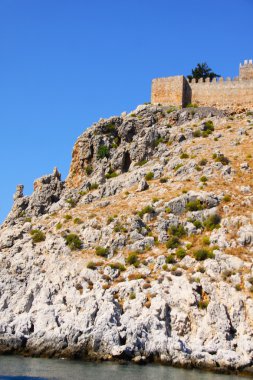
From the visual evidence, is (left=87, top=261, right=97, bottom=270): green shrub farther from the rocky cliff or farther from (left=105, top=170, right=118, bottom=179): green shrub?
(left=105, top=170, right=118, bottom=179): green shrub

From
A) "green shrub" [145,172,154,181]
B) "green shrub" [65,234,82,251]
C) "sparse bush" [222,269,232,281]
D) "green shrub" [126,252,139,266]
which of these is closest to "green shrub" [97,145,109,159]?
"green shrub" [145,172,154,181]

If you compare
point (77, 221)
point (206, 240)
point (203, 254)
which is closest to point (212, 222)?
point (206, 240)

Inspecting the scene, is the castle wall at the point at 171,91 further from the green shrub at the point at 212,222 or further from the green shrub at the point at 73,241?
the green shrub at the point at 73,241

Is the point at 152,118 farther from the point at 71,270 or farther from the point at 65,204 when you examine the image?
the point at 71,270

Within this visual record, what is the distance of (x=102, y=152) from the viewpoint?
61.6 meters

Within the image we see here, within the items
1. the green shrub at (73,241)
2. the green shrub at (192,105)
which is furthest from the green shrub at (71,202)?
the green shrub at (192,105)

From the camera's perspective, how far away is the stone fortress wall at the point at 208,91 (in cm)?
6481

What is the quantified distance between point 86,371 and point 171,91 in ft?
117

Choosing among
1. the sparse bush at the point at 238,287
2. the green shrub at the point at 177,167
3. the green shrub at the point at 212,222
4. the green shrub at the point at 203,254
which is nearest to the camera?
the sparse bush at the point at 238,287

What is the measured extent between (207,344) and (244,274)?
227 inches

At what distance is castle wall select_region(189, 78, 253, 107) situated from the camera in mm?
64625

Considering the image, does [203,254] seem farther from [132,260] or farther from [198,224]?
[132,260]

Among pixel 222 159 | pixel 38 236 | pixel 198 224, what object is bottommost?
pixel 38 236

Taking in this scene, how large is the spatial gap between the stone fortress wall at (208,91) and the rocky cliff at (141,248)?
2169 millimetres
